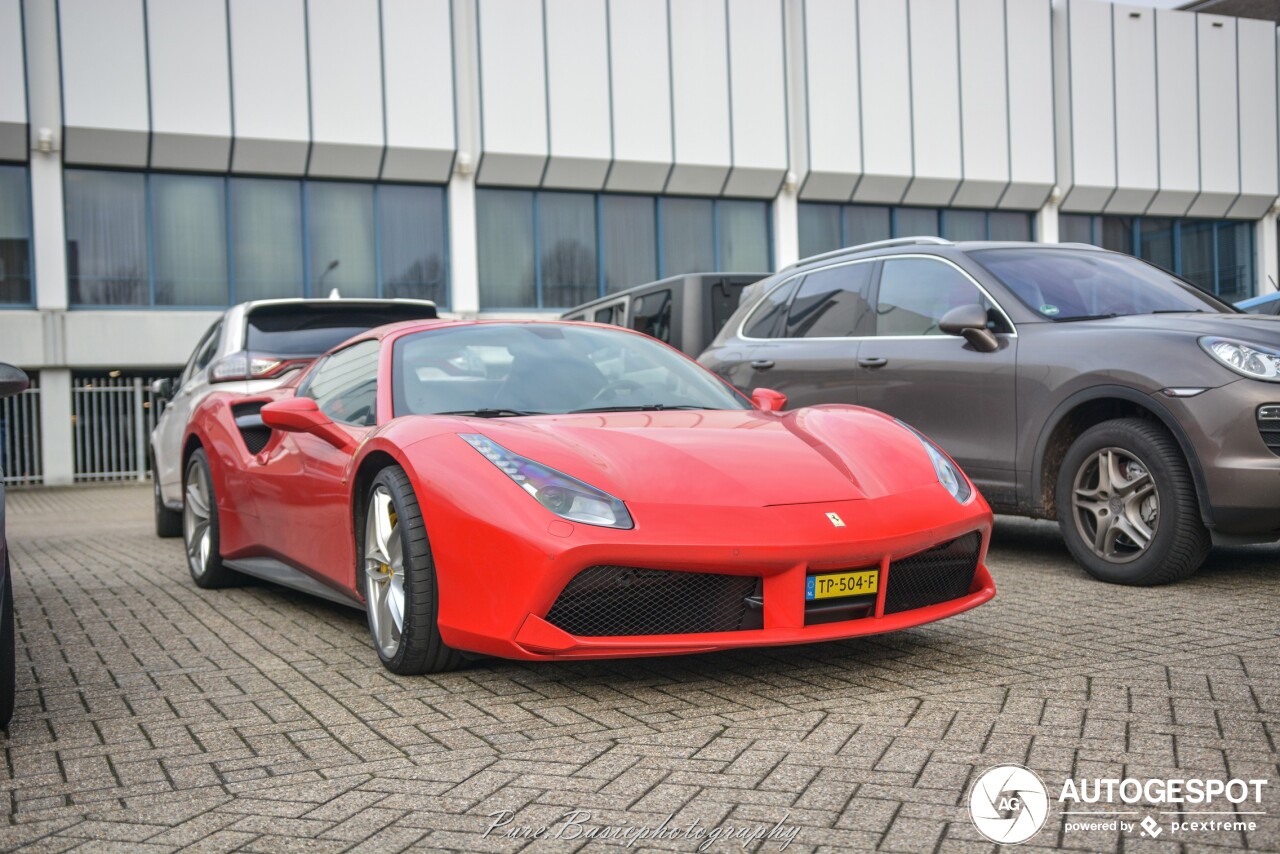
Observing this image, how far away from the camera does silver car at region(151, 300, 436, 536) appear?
8055 millimetres

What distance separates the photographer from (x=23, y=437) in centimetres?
2092

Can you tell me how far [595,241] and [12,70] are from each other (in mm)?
10959

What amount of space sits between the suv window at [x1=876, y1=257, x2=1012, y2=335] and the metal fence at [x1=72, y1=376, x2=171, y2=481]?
17.2 metres

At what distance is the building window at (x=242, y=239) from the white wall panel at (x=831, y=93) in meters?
8.19

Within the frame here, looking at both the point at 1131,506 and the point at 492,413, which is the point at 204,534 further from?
the point at 1131,506

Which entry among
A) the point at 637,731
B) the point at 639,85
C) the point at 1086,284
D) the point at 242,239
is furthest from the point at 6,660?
the point at 639,85

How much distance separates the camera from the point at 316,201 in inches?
898

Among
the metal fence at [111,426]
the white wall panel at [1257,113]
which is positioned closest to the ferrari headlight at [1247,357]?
the metal fence at [111,426]

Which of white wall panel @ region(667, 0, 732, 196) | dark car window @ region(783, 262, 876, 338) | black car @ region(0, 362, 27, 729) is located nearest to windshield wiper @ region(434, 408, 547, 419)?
black car @ region(0, 362, 27, 729)

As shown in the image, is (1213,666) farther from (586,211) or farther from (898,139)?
(898,139)

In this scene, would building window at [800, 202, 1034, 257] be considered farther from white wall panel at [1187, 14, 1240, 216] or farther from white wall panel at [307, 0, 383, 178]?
white wall panel at [307, 0, 383, 178]

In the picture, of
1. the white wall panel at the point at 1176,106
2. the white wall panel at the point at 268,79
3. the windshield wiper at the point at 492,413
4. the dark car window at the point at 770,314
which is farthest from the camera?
the white wall panel at the point at 1176,106

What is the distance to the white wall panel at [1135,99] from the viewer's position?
2856 centimetres

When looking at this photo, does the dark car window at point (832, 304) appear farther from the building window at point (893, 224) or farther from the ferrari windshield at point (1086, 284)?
the building window at point (893, 224)
